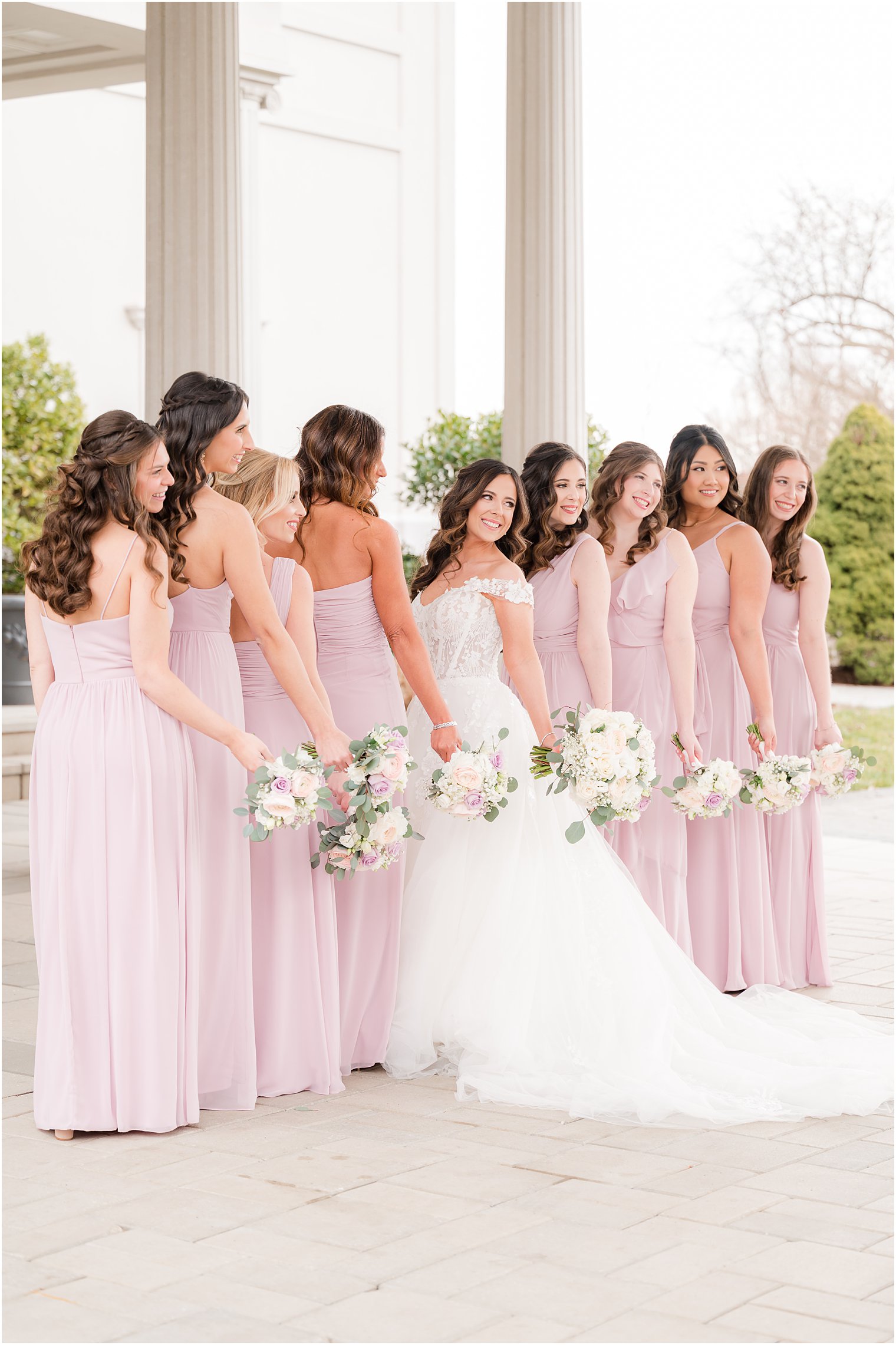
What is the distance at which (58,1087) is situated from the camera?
448 centimetres

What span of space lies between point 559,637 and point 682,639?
509 mm

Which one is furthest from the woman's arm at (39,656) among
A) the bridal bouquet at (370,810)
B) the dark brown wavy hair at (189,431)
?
the bridal bouquet at (370,810)

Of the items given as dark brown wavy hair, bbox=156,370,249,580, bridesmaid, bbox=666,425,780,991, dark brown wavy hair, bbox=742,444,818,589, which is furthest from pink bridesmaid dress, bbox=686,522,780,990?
dark brown wavy hair, bbox=156,370,249,580

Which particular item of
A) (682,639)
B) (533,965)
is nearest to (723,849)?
(682,639)

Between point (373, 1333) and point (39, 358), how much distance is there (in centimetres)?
1429

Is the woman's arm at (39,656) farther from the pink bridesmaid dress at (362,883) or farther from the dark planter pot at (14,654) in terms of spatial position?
the dark planter pot at (14,654)

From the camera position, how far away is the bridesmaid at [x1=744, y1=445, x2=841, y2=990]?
6.64m

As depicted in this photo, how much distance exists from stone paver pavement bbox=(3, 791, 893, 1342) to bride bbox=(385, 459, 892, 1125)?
18 centimetres

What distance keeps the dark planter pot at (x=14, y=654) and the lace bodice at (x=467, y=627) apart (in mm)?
9628

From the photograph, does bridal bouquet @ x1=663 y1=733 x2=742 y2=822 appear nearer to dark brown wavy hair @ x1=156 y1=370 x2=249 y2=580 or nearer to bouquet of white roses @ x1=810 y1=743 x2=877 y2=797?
bouquet of white roses @ x1=810 y1=743 x2=877 y2=797

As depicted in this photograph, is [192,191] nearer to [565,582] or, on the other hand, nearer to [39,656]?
[565,582]

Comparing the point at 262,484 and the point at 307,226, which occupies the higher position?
the point at 307,226

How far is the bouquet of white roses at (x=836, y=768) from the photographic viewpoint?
6469 millimetres

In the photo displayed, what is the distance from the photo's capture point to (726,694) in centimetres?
660
